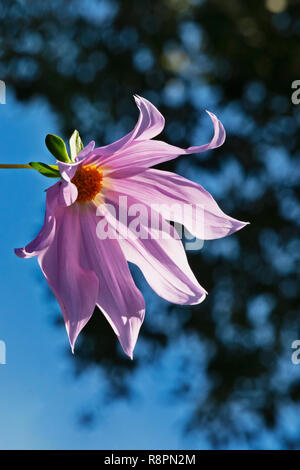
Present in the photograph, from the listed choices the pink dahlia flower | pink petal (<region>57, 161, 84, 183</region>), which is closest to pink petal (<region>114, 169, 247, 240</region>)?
the pink dahlia flower

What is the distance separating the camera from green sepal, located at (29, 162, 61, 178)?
17.0 inches

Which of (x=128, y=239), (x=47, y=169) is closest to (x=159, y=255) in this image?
(x=128, y=239)

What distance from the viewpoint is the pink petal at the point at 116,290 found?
1.61ft

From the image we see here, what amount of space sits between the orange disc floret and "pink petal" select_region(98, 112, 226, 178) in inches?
0.8

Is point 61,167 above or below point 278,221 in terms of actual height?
below

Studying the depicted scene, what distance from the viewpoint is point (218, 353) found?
123 inches

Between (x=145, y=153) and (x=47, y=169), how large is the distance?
0.09m

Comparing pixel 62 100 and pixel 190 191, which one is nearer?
pixel 190 191

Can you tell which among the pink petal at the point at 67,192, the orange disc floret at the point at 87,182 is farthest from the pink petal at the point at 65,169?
the orange disc floret at the point at 87,182

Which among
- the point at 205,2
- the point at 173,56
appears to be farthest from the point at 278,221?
the point at 205,2

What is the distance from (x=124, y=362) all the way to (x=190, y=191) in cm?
278

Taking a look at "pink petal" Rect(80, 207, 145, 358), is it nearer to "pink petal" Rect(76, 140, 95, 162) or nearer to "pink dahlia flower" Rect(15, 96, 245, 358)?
"pink dahlia flower" Rect(15, 96, 245, 358)

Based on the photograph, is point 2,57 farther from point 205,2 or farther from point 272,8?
point 272,8

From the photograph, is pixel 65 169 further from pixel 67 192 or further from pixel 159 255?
pixel 159 255
